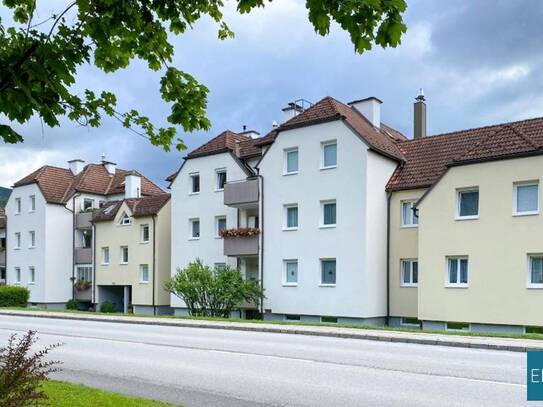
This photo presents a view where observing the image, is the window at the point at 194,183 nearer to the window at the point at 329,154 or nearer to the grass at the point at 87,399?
the window at the point at 329,154

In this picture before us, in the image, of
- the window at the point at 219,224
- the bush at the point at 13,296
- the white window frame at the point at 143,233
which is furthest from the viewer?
the bush at the point at 13,296

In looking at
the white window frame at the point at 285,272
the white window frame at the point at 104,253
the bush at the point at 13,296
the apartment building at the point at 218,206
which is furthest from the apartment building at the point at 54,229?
the white window frame at the point at 285,272

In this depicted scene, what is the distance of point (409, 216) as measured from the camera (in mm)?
26312

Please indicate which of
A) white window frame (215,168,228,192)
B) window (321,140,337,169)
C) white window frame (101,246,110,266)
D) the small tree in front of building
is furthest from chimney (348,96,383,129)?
white window frame (101,246,110,266)

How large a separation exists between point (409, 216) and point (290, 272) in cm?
619

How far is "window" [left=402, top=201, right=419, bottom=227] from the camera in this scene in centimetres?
2600

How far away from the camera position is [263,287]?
2895 cm

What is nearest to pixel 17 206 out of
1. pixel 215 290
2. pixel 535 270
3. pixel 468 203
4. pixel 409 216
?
pixel 215 290

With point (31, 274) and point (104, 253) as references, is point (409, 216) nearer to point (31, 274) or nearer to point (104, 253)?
point (104, 253)

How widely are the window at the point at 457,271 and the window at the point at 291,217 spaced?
791 centimetres

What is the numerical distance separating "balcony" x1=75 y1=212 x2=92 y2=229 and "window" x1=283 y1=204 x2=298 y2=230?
19115 mm

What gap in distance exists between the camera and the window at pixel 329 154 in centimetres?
2720

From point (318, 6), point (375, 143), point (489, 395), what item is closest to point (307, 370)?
point (489, 395)

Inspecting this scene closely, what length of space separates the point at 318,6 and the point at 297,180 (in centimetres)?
2426
